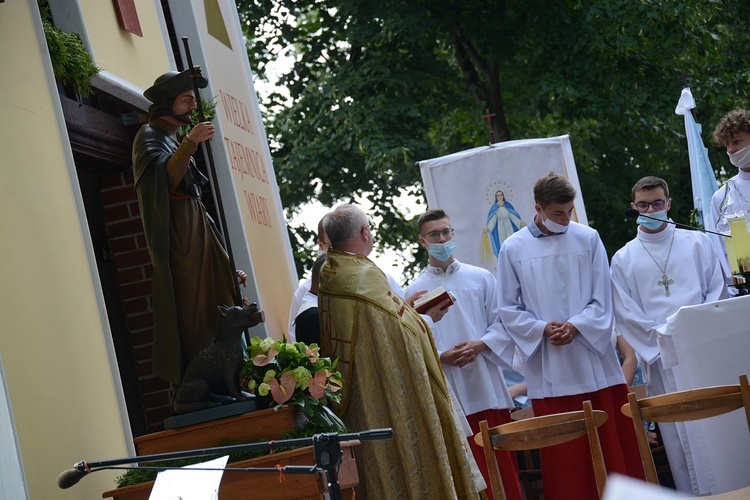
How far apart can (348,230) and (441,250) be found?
2.17 m

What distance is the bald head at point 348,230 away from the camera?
583cm

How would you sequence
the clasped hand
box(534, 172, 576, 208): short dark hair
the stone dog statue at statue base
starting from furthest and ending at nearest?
the clasped hand
box(534, 172, 576, 208): short dark hair
the stone dog statue at statue base

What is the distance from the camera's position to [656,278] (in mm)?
7750

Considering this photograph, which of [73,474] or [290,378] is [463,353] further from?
[73,474]

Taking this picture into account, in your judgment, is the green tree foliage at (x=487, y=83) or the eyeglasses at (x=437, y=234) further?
the green tree foliage at (x=487, y=83)

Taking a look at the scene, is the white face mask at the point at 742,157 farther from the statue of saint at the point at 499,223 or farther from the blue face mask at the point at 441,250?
the statue of saint at the point at 499,223

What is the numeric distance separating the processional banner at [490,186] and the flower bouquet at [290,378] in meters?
5.03

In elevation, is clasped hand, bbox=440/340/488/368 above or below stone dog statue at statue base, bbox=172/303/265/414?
below

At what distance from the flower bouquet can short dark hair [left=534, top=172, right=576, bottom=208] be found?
2977mm

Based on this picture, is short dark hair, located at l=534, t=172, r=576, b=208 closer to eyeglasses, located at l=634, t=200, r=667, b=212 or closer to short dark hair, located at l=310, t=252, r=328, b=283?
eyeglasses, located at l=634, t=200, r=667, b=212

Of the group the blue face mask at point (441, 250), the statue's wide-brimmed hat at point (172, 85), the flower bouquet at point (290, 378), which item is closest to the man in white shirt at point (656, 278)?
the blue face mask at point (441, 250)

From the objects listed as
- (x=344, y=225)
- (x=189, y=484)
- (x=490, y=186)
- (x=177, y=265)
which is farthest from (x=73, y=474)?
(x=490, y=186)

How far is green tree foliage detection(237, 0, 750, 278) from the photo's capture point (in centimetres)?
1498

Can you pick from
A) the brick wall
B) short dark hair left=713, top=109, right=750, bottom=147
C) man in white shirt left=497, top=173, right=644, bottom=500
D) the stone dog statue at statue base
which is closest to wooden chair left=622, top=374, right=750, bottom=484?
the stone dog statue at statue base
